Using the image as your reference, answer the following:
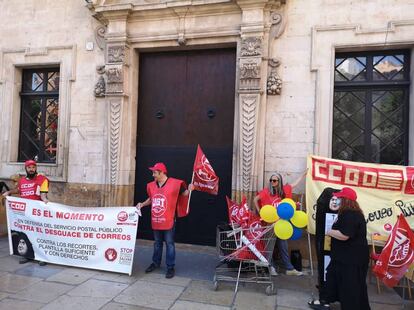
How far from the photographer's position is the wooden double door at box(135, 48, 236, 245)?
7273 mm

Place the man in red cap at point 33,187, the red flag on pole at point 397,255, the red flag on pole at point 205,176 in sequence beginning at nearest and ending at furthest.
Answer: the red flag on pole at point 397,255 < the red flag on pole at point 205,176 < the man in red cap at point 33,187

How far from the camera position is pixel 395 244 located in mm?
4480

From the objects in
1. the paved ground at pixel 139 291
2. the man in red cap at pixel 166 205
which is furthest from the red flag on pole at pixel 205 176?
the paved ground at pixel 139 291

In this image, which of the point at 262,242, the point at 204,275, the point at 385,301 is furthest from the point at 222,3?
the point at 385,301

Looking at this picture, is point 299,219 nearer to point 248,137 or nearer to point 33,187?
point 248,137

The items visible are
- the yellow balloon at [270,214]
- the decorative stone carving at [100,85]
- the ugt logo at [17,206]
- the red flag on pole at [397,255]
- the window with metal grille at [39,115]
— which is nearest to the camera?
the red flag on pole at [397,255]

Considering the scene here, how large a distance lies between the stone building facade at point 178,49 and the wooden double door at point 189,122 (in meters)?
0.26

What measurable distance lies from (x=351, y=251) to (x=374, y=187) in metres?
2.11

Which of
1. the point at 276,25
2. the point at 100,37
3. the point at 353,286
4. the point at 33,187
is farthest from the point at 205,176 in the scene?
the point at 100,37

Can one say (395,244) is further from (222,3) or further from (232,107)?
(222,3)

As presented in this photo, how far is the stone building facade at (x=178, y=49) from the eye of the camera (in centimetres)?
639

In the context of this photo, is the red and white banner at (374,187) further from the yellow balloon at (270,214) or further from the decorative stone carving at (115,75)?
the decorative stone carving at (115,75)

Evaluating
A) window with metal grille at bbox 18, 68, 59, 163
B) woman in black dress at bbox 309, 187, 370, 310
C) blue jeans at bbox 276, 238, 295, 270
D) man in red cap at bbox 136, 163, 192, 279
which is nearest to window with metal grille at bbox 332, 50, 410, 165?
blue jeans at bbox 276, 238, 295, 270

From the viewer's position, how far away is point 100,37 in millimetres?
7688
